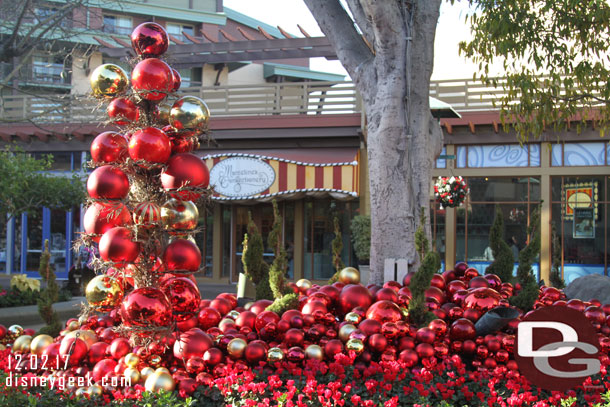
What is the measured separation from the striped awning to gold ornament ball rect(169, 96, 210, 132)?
1355cm

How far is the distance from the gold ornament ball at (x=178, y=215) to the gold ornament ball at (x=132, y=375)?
37.8 inches

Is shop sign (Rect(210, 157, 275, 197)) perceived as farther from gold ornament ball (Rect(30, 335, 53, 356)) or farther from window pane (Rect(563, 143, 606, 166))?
gold ornament ball (Rect(30, 335, 53, 356))

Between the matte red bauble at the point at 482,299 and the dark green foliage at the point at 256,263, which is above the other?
the dark green foliage at the point at 256,263

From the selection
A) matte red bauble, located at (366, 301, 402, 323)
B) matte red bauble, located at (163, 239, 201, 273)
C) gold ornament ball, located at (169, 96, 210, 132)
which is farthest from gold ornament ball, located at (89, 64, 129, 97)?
matte red bauble, located at (366, 301, 402, 323)

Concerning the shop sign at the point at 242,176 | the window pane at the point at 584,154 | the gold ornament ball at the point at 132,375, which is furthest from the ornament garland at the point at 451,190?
the gold ornament ball at the point at 132,375

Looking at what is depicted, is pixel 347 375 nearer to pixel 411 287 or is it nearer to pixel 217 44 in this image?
pixel 411 287

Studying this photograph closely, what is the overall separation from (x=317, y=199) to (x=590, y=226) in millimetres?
8137

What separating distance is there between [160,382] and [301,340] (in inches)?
39.0

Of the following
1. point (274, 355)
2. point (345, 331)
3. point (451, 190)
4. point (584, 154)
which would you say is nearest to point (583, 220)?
point (584, 154)

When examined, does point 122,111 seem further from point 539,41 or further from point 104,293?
point 539,41

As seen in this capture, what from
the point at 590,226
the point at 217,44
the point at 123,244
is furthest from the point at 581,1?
the point at 217,44

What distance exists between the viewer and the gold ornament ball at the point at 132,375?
152 inches

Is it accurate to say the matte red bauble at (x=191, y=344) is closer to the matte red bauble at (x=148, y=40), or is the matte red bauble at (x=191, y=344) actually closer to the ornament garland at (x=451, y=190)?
the matte red bauble at (x=148, y=40)

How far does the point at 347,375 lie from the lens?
13.0ft
